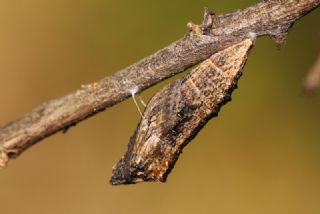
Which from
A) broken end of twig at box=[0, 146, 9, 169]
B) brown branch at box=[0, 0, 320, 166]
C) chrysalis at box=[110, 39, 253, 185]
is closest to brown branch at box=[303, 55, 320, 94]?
chrysalis at box=[110, 39, 253, 185]

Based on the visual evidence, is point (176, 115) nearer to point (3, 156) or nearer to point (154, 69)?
point (154, 69)

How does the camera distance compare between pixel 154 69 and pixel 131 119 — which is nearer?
pixel 154 69

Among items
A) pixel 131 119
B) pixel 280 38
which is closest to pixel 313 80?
pixel 280 38

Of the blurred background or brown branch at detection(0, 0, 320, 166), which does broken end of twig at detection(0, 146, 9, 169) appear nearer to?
brown branch at detection(0, 0, 320, 166)

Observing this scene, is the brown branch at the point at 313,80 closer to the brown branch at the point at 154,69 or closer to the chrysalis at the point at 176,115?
the chrysalis at the point at 176,115

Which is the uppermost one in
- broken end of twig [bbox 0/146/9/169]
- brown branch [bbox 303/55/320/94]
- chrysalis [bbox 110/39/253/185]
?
broken end of twig [bbox 0/146/9/169]

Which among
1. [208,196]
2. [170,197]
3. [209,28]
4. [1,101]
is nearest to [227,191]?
[208,196]
